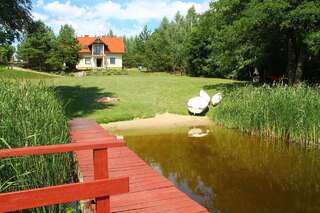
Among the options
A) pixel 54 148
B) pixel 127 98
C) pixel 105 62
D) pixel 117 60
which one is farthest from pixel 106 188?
pixel 117 60

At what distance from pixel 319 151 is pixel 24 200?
805 cm

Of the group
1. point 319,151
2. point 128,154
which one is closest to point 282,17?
point 319,151

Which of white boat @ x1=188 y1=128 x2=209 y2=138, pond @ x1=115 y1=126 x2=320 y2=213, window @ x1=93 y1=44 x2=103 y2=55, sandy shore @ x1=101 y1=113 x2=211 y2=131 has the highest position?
window @ x1=93 y1=44 x2=103 y2=55

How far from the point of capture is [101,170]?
9.64ft

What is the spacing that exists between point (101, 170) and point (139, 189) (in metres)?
2.11

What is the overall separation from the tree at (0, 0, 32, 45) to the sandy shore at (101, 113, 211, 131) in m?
5.87

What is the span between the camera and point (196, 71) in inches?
1356

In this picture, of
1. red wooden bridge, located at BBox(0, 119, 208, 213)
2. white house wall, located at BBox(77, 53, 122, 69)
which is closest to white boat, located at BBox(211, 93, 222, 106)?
red wooden bridge, located at BBox(0, 119, 208, 213)

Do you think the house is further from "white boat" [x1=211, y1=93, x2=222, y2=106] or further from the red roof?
"white boat" [x1=211, y1=93, x2=222, y2=106]

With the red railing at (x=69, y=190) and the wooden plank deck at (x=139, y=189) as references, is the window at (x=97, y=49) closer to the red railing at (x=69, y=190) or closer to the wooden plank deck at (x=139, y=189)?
the wooden plank deck at (x=139, y=189)

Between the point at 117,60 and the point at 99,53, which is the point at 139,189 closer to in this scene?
the point at 99,53

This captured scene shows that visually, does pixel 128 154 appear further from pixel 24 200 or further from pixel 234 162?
pixel 24 200

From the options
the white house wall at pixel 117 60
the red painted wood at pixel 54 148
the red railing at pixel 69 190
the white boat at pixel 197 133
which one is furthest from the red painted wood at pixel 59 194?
the white house wall at pixel 117 60

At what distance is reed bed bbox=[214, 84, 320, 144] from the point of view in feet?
31.4
